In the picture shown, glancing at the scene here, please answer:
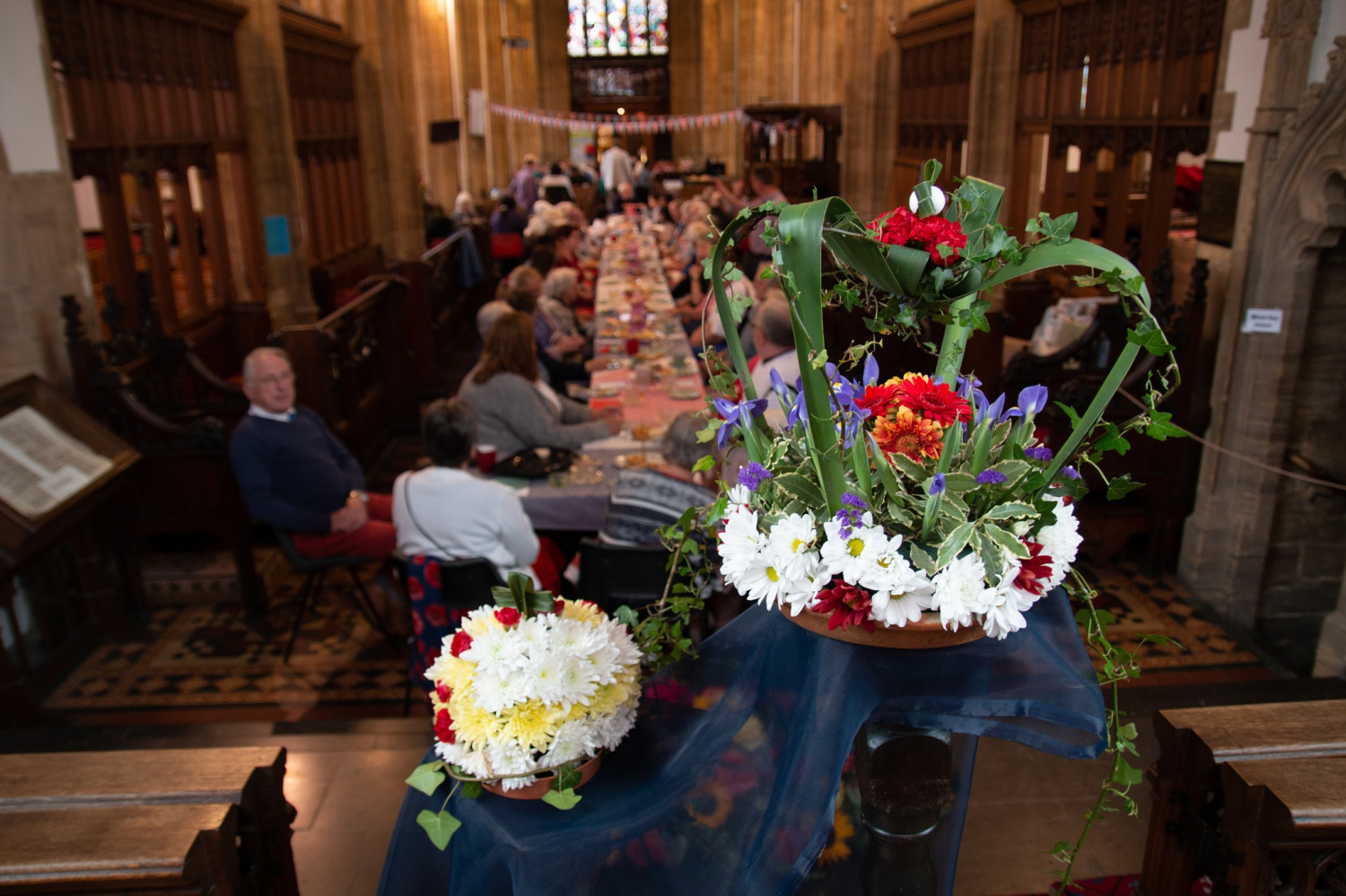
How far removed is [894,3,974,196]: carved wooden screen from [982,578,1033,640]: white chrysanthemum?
7935mm

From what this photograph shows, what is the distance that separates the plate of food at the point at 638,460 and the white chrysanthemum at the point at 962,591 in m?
2.66

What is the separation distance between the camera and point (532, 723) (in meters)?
1.69

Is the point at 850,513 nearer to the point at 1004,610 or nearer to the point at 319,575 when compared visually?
the point at 1004,610

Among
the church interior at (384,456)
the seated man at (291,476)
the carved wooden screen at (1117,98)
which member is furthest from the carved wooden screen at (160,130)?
the carved wooden screen at (1117,98)

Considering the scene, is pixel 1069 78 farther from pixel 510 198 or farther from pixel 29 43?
pixel 510 198

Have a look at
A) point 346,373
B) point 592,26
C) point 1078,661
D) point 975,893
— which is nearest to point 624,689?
point 1078,661

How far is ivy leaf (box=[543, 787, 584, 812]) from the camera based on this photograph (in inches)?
Result: 65.3

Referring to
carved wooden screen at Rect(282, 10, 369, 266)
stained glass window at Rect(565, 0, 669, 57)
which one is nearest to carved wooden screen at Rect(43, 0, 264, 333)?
carved wooden screen at Rect(282, 10, 369, 266)

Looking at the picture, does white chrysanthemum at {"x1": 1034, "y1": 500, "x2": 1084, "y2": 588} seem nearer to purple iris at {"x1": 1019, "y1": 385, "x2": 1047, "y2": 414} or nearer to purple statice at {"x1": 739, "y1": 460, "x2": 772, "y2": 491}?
purple iris at {"x1": 1019, "y1": 385, "x2": 1047, "y2": 414}

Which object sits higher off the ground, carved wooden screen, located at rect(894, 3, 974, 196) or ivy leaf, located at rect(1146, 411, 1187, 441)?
carved wooden screen, located at rect(894, 3, 974, 196)

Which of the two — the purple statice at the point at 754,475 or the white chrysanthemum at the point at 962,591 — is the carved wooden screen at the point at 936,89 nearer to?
the purple statice at the point at 754,475

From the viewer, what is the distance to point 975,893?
104 inches

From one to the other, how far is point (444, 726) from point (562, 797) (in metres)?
0.24

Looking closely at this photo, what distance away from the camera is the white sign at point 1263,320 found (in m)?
4.40
